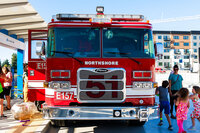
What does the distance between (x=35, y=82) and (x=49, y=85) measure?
7.00 ft

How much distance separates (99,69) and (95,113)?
98 cm

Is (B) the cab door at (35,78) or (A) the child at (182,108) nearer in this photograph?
(A) the child at (182,108)

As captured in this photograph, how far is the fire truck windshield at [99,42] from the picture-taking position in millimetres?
5883

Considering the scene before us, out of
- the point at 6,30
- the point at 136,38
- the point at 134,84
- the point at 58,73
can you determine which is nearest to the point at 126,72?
the point at 134,84

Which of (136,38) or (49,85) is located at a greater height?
(136,38)

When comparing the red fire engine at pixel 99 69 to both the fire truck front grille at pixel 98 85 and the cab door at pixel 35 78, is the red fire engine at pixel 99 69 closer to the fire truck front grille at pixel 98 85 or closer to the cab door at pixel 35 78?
the fire truck front grille at pixel 98 85

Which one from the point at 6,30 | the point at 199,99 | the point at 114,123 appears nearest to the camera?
the point at 199,99

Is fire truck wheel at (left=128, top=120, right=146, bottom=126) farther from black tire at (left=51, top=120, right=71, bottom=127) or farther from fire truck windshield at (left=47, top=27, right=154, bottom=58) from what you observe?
fire truck windshield at (left=47, top=27, right=154, bottom=58)

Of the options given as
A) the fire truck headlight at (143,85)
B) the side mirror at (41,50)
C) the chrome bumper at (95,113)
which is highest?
the side mirror at (41,50)

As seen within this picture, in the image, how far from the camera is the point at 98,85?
5.71m

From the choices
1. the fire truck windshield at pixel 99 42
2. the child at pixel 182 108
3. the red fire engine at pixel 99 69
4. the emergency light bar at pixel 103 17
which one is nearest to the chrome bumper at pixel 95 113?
the red fire engine at pixel 99 69

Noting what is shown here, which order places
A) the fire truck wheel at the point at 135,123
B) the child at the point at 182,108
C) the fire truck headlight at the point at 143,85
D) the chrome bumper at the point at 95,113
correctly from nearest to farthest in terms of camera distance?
the chrome bumper at the point at 95,113 < the fire truck headlight at the point at 143,85 < the child at the point at 182,108 < the fire truck wheel at the point at 135,123

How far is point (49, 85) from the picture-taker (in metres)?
5.79

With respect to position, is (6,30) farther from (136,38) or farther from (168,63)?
(168,63)
